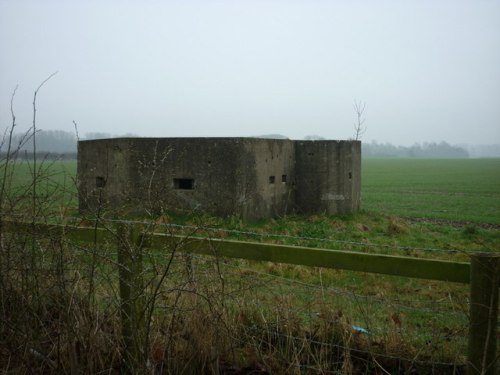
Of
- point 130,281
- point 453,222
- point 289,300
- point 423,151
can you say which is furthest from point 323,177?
point 423,151

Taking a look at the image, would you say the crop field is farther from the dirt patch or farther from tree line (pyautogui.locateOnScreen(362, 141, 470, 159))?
tree line (pyautogui.locateOnScreen(362, 141, 470, 159))

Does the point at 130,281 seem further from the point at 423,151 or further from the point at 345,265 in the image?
the point at 423,151

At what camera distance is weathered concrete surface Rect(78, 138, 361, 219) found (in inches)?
447

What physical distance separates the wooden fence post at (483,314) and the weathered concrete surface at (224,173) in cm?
777

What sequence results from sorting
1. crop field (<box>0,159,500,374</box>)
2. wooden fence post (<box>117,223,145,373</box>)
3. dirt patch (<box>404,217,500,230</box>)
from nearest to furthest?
wooden fence post (<box>117,223,145,373</box>)
crop field (<box>0,159,500,374</box>)
dirt patch (<box>404,217,500,230</box>)

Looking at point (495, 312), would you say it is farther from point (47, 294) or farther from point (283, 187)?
point (283, 187)

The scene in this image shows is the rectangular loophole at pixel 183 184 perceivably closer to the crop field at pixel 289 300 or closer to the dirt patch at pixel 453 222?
the crop field at pixel 289 300

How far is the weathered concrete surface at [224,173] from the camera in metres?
11.4

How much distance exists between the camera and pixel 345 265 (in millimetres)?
3473

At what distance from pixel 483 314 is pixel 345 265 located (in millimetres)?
956

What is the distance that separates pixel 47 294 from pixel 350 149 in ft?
38.5

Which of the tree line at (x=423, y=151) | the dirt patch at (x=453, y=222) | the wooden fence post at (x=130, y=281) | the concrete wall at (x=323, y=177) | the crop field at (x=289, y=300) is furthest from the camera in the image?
the tree line at (x=423, y=151)

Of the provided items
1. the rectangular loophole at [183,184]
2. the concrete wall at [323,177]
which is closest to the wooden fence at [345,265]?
the rectangular loophole at [183,184]

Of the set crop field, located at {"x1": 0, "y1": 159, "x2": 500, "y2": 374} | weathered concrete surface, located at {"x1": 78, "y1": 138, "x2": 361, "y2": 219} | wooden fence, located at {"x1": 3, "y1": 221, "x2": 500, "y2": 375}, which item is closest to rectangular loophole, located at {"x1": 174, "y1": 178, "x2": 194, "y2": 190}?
weathered concrete surface, located at {"x1": 78, "y1": 138, "x2": 361, "y2": 219}
